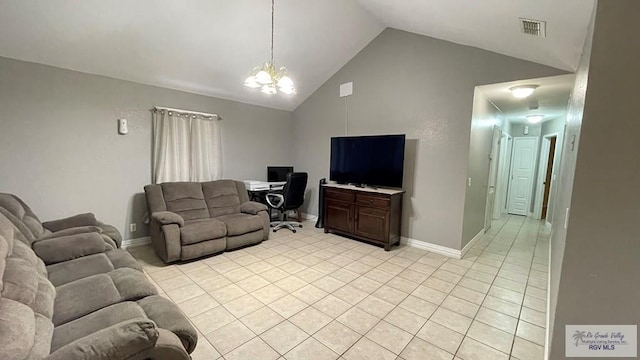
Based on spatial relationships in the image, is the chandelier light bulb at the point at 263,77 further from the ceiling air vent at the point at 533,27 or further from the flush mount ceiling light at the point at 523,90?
the flush mount ceiling light at the point at 523,90

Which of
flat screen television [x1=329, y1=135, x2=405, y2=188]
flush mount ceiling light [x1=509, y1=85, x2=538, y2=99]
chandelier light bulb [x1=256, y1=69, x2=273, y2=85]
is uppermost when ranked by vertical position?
flush mount ceiling light [x1=509, y1=85, x2=538, y2=99]

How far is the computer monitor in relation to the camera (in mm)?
5395

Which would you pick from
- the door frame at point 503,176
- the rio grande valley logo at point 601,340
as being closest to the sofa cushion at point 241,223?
the rio grande valley logo at point 601,340

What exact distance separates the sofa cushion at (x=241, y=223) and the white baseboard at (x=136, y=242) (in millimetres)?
1176

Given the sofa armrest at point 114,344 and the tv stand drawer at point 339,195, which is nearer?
the sofa armrest at point 114,344

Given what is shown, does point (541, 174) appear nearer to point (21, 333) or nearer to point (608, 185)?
point (608, 185)

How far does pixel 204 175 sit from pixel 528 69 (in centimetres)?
470

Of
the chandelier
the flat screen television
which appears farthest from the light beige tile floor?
the chandelier

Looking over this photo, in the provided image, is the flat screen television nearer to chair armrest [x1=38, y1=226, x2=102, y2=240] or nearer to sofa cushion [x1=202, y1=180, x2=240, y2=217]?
sofa cushion [x1=202, y1=180, x2=240, y2=217]

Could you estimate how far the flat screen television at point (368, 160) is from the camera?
384 cm

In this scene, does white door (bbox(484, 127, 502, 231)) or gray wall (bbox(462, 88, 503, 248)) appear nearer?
gray wall (bbox(462, 88, 503, 248))

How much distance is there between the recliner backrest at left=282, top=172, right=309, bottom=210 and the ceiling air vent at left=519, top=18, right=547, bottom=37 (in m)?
3.37

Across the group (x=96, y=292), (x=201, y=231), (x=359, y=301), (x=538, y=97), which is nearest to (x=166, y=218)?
(x=201, y=231)

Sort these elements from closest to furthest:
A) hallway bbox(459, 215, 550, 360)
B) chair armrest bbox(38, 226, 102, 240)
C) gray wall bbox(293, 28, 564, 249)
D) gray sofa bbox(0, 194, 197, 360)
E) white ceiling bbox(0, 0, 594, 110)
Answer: gray sofa bbox(0, 194, 197, 360) → hallway bbox(459, 215, 550, 360) → chair armrest bbox(38, 226, 102, 240) → white ceiling bbox(0, 0, 594, 110) → gray wall bbox(293, 28, 564, 249)
